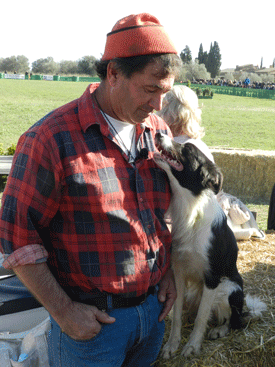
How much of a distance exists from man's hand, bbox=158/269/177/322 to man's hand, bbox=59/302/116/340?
0.46 metres

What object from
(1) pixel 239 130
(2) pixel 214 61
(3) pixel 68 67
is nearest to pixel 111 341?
(1) pixel 239 130

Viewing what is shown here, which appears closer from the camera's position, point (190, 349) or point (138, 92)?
point (138, 92)

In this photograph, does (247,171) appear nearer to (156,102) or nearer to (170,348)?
(170,348)

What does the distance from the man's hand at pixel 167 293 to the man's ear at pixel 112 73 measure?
1.24 m

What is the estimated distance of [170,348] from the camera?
3133mm

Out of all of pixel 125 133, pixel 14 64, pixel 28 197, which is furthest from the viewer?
pixel 14 64

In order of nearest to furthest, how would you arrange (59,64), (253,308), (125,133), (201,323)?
1. (125,133)
2. (201,323)
3. (253,308)
4. (59,64)

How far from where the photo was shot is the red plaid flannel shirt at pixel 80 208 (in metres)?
1.77

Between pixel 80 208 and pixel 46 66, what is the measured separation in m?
112

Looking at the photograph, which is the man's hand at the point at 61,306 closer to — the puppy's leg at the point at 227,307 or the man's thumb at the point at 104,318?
the man's thumb at the point at 104,318

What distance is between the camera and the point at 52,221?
6.40 ft

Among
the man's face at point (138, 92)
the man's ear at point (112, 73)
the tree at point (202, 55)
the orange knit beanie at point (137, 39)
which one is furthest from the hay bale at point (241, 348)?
the tree at point (202, 55)

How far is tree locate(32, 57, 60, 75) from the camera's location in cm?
10488

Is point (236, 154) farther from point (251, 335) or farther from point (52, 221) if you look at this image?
point (52, 221)
